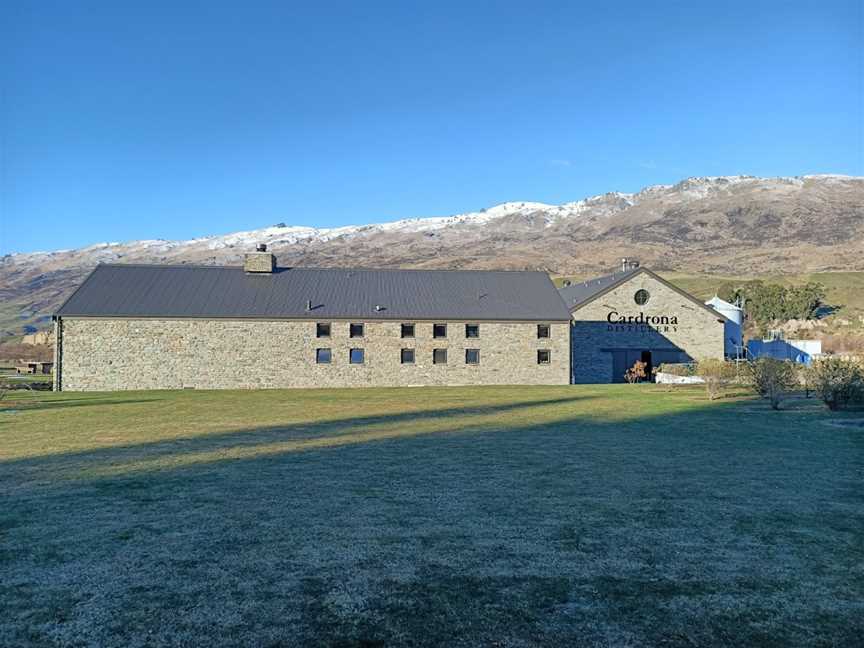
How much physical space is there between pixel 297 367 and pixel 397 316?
6.81 metres

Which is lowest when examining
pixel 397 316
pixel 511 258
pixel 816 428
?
pixel 816 428

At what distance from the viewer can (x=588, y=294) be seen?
161 feet

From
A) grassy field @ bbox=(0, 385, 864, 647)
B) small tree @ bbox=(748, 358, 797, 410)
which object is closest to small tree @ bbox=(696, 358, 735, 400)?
small tree @ bbox=(748, 358, 797, 410)

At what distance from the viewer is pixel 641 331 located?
46.8 meters

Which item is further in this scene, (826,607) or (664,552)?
(664,552)

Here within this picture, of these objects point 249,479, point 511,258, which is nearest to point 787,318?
point 249,479

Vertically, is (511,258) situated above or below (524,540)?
above

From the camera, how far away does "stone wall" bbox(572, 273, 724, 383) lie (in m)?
46.2

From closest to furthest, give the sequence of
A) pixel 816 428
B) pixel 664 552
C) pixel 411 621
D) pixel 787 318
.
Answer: pixel 411 621, pixel 664 552, pixel 816 428, pixel 787 318

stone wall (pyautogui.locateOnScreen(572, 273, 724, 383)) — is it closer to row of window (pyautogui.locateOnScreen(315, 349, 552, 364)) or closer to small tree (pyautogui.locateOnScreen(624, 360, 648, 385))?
small tree (pyautogui.locateOnScreen(624, 360, 648, 385))

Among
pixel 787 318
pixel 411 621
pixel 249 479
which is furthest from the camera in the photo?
pixel 787 318

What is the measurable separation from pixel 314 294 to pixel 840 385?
29885 millimetres

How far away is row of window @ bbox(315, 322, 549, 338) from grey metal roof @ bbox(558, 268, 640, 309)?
16.5 feet

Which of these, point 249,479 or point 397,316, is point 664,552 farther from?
point 397,316
